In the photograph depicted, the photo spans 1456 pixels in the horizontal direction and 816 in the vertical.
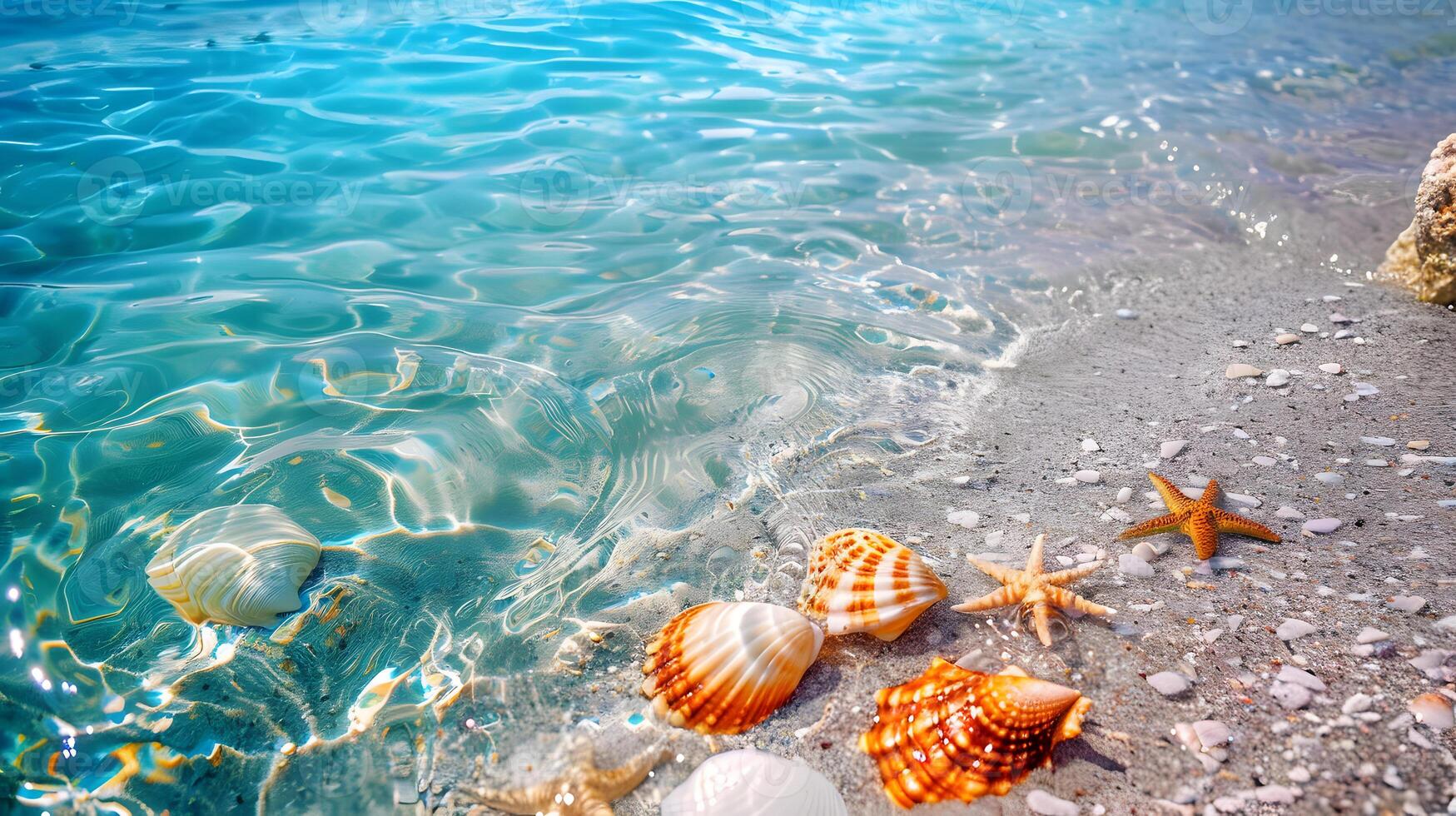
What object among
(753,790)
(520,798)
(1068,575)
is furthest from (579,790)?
(1068,575)

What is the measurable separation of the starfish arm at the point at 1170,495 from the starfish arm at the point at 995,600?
894 mm

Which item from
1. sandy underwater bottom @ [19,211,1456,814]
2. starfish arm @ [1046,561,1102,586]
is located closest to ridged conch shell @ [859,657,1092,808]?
sandy underwater bottom @ [19,211,1456,814]

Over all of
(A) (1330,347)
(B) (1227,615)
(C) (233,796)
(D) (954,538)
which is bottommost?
(C) (233,796)

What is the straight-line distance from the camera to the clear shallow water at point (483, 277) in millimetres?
2852

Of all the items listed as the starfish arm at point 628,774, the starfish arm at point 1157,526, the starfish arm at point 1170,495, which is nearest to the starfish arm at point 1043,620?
the starfish arm at point 1157,526

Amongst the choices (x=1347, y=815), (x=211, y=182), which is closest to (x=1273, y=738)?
(x=1347, y=815)

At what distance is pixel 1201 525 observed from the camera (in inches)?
112

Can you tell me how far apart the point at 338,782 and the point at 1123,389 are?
401 centimetres

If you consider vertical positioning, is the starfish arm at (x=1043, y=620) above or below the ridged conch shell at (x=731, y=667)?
above

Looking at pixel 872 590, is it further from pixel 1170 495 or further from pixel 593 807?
pixel 1170 495

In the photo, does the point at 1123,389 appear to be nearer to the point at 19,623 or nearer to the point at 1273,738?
the point at 1273,738

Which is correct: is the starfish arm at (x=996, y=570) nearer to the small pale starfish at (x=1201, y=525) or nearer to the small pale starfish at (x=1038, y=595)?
the small pale starfish at (x=1038, y=595)

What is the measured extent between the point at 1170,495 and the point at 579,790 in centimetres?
246

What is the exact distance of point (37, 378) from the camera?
397 cm
